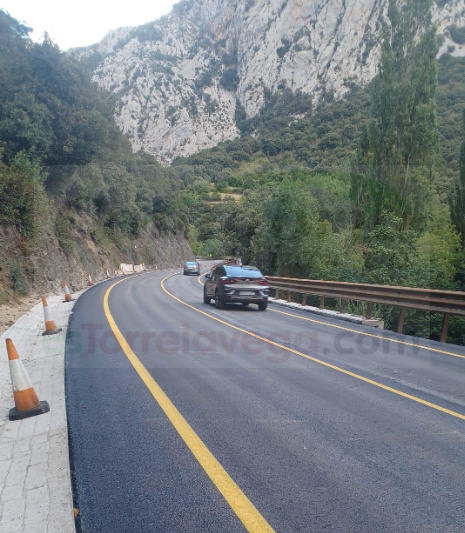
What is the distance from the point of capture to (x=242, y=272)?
17438 mm

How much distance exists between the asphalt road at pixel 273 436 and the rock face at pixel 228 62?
4302 inches

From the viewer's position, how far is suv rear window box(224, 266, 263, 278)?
1709 centimetres

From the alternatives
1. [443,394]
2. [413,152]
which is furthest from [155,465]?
[413,152]

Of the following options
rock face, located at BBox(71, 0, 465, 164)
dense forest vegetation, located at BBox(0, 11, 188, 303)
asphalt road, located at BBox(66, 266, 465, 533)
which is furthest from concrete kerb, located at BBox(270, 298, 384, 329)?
rock face, located at BBox(71, 0, 465, 164)

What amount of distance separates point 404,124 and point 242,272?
60.8 feet

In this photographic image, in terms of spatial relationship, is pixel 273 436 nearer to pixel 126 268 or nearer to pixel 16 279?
pixel 16 279

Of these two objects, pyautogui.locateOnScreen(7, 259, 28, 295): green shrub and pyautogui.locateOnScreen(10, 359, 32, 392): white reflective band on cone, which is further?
pyautogui.locateOnScreen(7, 259, 28, 295): green shrub

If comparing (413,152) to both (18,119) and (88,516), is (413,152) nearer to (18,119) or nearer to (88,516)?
(18,119)

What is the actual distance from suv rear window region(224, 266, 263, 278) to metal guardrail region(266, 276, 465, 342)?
2687 millimetres

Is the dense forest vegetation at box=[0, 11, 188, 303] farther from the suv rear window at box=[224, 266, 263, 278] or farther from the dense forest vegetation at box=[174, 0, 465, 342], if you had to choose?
the dense forest vegetation at box=[174, 0, 465, 342]

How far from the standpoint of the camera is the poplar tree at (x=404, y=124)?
28438 millimetres

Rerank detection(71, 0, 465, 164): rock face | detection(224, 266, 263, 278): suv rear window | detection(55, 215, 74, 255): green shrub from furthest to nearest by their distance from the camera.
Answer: detection(71, 0, 465, 164): rock face, detection(55, 215, 74, 255): green shrub, detection(224, 266, 263, 278): suv rear window

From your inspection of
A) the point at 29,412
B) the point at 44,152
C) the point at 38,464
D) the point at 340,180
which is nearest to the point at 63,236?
the point at 44,152

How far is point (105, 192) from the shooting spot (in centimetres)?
4472
